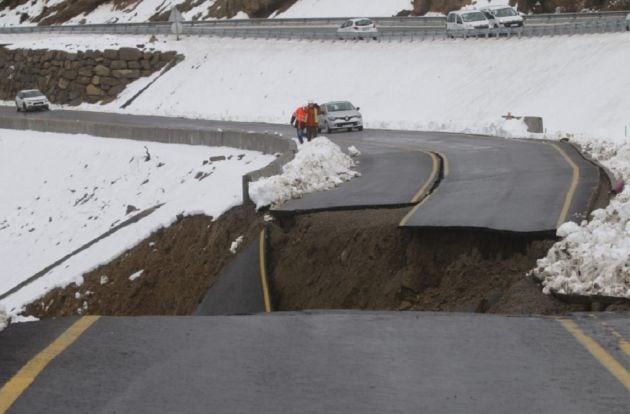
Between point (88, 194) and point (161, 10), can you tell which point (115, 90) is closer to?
point (161, 10)

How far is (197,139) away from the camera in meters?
37.0

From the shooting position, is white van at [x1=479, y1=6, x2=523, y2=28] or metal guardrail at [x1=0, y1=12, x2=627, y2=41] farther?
white van at [x1=479, y1=6, x2=523, y2=28]

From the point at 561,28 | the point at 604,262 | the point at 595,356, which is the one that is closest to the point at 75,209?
the point at 561,28

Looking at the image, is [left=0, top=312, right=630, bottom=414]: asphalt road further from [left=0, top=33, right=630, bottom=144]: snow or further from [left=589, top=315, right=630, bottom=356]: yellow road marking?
[left=0, top=33, right=630, bottom=144]: snow

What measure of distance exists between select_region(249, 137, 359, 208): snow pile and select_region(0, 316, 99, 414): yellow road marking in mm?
14166

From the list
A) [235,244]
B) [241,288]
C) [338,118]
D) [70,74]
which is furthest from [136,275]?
[70,74]

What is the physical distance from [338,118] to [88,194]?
33.4 ft

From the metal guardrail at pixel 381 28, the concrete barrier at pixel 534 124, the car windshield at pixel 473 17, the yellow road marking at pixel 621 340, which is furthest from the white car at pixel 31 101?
the yellow road marking at pixel 621 340

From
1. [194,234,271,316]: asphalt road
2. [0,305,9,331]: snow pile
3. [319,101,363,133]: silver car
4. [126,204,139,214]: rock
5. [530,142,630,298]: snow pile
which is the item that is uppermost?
[0,305,9,331]: snow pile

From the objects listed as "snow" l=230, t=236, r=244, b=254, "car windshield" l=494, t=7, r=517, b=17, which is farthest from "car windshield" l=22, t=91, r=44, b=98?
"snow" l=230, t=236, r=244, b=254

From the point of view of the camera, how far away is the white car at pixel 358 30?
194ft

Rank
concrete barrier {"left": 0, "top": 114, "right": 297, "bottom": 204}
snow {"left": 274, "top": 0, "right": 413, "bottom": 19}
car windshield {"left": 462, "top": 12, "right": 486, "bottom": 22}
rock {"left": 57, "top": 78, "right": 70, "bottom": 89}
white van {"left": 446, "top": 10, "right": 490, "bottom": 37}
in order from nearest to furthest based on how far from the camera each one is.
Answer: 1. concrete barrier {"left": 0, "top": 114, "right": 297, "bottom": 204}
2. white van {"left": 446, "top": 10, "right": 490, "bottom": 37}
3. car windshield {"left": 462, "top": 12, "right": 486, "bottom": 22}
4. snow {"left": 274, "top": 0, "right": 413, "bottom": 19}
5. rock {"left": 57, "top": 78, "right": 70, "bottom": 89}

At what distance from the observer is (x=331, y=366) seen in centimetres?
681

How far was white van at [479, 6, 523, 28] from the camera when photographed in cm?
5316
